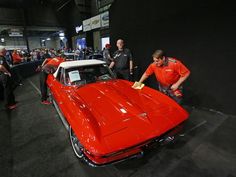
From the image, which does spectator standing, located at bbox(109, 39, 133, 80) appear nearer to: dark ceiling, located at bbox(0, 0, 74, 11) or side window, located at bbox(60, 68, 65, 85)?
side window, located at bbox(60, 68, 65, 85)

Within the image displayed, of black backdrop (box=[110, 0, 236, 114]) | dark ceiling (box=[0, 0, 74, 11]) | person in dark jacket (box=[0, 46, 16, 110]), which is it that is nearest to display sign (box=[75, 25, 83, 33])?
dark ceiling (box=[0, 0, 74, 11])

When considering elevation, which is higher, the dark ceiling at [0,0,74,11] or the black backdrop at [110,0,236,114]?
the dark ceiling at [0,0,74,11]

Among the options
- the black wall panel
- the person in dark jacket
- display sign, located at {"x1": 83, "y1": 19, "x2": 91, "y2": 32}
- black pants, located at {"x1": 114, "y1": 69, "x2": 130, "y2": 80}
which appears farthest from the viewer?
the black wall panel

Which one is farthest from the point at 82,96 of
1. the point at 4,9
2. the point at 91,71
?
the point at 4,9

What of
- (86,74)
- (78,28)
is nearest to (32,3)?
(78,28)

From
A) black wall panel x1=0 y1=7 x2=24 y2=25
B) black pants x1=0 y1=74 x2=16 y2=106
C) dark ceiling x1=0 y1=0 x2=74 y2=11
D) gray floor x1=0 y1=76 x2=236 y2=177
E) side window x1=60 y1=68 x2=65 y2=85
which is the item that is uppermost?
dark ceiling x1=0 y1=0 x2=74 y2=11

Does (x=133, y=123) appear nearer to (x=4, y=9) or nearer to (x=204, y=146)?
(x=204, y=146)

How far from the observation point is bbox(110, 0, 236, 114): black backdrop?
10.9ft

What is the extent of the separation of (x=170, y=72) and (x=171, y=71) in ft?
0.07

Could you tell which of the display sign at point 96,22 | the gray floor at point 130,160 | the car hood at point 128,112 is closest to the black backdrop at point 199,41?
the gray floor at point 130,160

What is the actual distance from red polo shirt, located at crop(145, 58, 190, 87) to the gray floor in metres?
0.98

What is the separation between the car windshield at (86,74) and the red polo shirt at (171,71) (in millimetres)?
963

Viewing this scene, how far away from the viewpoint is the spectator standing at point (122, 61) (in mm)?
4066

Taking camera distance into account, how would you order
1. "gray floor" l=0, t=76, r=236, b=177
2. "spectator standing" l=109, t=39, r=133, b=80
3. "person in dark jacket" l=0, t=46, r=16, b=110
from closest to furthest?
1. "gray floor" l=0, t=76, r=236, b=177
2. "person in dark jacket" l=0, t=46, r=16, b=110
3. "spectator standing" l=109, t=39, r=133, b=80
